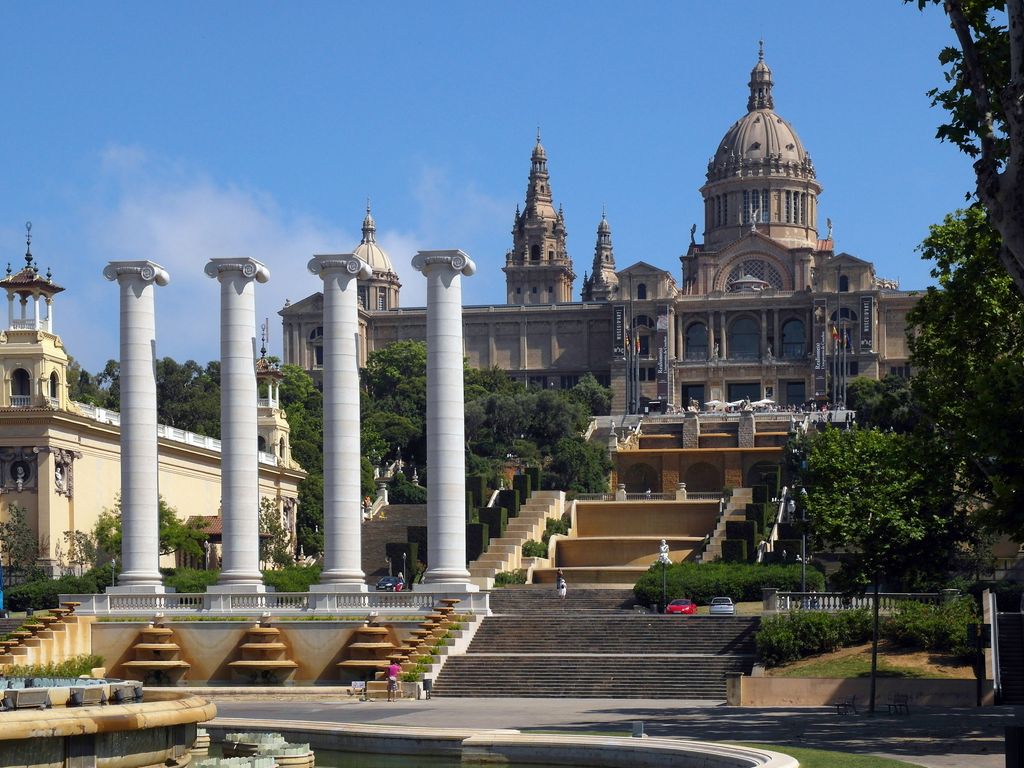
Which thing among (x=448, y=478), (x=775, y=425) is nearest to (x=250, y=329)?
(x=448, y=478)

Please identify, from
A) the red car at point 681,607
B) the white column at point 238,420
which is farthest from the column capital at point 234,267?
the red car at point 681,607

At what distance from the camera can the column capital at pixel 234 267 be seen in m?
62.6

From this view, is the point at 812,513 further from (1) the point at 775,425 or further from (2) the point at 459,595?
(1) the point at 775,425

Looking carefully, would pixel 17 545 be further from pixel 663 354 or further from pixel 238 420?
pixel 663 354

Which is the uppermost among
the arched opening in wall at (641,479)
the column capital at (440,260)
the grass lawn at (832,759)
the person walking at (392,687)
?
the column capital at (440,260)

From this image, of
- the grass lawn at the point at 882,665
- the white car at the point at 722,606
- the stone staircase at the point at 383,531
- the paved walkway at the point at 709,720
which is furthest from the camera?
the stone staircase at the point at 383,531

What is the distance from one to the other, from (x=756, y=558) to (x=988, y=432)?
5293cm

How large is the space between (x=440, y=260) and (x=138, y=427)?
11.1 m

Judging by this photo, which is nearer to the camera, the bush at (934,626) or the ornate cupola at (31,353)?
the bush at (934,626)

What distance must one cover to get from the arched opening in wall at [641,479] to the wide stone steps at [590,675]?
80934 mm

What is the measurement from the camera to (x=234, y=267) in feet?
205

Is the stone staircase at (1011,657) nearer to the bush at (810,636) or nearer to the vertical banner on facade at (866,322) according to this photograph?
the bush at (810,636)

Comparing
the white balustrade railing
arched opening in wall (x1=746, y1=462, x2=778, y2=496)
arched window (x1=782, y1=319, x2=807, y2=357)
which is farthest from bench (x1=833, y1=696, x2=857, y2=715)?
arched window (x1=782, y1=319, x2=807, y2=357)

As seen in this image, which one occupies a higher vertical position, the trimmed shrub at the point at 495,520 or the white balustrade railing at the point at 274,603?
the trimmed shrub at the point at 495,520
